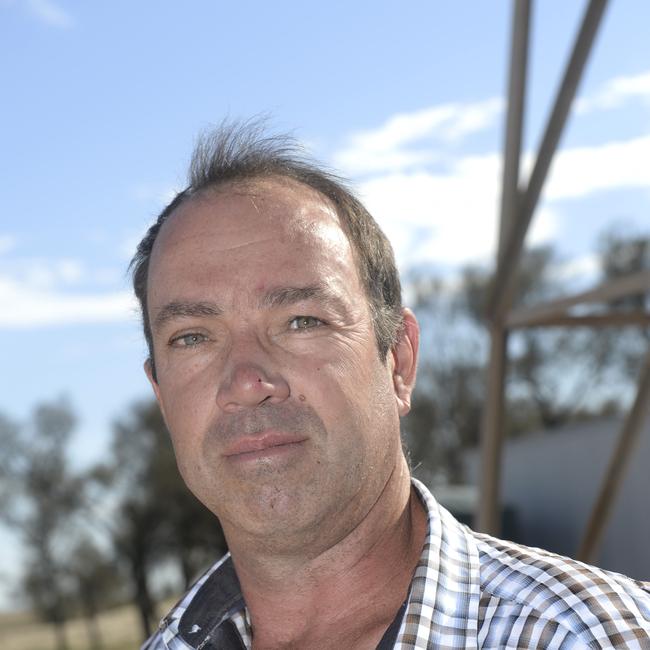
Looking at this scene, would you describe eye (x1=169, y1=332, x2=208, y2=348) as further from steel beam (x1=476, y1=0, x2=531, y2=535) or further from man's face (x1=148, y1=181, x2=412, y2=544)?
steel beam (x1=476, y1=0, x2=531, y2=535)

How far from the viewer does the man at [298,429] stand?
2.04 m

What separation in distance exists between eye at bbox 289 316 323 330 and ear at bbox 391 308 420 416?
28cm

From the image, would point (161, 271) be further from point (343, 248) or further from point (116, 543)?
point (116, 543)

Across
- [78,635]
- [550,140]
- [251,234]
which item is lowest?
[78,635]

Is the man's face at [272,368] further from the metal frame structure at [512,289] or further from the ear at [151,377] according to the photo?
the metal frame structure at [512,289]

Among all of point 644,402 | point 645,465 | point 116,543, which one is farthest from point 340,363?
point 116,543

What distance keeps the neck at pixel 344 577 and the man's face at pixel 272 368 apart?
5cm

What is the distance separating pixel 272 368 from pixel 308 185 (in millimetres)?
461

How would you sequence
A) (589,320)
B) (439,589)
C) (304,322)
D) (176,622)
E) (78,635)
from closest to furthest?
(439,589), (304,322), (176,622), (589,320), (78,635)

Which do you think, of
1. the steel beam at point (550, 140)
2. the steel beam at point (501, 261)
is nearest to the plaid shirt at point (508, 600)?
the steel beam at point (550, 140)

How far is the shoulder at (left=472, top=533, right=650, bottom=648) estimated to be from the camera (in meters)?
1.66

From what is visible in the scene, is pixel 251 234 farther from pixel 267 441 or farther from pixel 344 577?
pixel 344 577

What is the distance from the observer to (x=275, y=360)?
6.85 feet

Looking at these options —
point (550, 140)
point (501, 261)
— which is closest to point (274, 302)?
point (550, 140)
